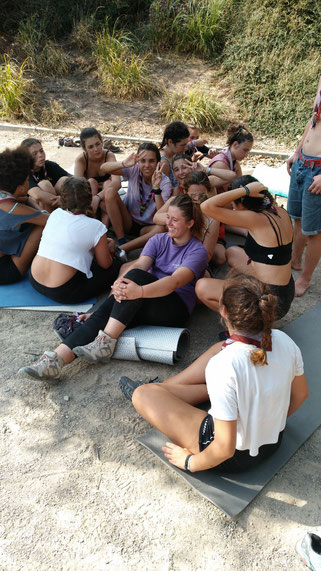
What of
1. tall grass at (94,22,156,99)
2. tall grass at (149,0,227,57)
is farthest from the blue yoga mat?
tall grass at (149,0,227,57)

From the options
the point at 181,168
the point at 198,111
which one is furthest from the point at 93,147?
the point at 198,111

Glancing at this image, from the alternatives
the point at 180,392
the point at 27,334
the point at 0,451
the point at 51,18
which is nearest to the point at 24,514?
the point at 0,451

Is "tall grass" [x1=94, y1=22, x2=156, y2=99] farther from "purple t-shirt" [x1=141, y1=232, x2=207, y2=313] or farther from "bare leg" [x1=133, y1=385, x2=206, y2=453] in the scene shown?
"bare leg" [x1=133, y1=385, x2=206, y2=453]

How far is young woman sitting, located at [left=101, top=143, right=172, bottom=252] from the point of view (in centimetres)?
444

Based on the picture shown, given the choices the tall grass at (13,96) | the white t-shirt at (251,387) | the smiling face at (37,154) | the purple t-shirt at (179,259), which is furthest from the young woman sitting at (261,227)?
the tall grass at (13,96)

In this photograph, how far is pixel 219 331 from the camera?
3654mm

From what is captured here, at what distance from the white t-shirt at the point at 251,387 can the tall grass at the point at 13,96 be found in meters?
7.59

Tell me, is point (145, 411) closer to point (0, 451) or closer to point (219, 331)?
point (0, 451)

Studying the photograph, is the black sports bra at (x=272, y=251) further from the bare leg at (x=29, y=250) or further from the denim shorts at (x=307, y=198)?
the bare leg at (x=29, y=250)

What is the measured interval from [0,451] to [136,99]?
775 cm

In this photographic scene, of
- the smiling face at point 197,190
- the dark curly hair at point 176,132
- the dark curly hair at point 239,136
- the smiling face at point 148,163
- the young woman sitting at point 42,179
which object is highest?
the dark curly hair at point 239,136

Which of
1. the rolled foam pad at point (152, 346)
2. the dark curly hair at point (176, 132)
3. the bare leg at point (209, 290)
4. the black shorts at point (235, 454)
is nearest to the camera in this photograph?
the black shorts at point (235, 454)

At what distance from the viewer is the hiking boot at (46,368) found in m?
2.93

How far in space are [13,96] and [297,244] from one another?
6.21 meters
